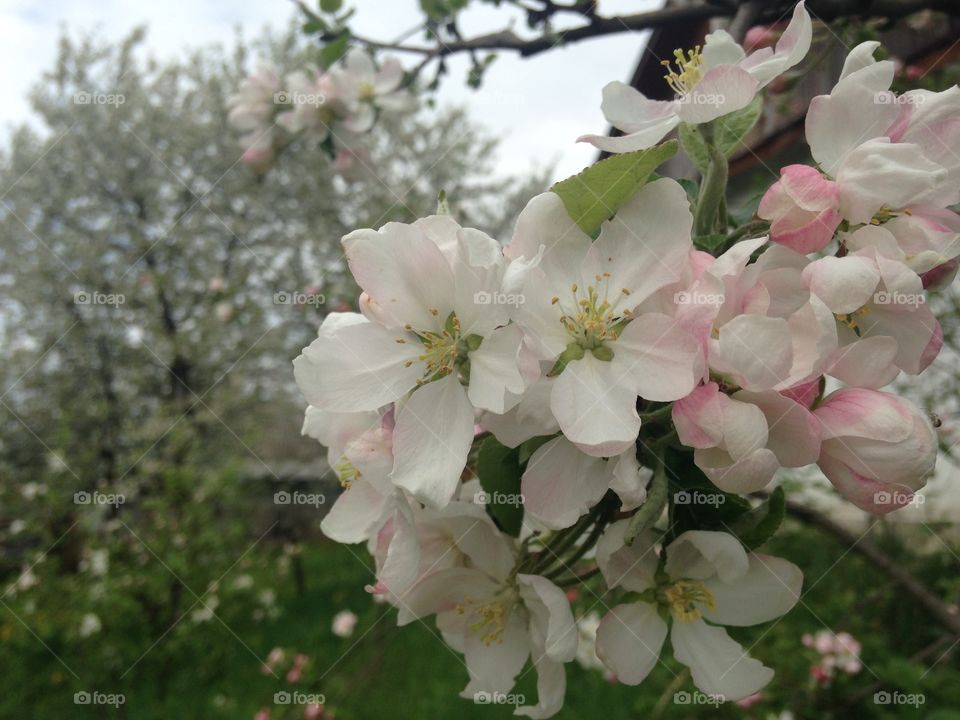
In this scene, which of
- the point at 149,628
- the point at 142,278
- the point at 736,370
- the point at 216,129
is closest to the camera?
the point at 736,370

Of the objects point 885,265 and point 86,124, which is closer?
point 885,265

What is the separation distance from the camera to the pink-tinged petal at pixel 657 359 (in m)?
0.47

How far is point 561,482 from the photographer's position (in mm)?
519

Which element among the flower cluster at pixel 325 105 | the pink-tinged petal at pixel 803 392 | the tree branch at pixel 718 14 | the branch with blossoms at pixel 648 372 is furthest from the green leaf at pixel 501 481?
the flower cluster at pixel 325 105

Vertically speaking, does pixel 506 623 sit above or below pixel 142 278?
above

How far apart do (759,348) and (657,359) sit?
0.07 m

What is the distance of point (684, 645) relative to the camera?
1.97ft

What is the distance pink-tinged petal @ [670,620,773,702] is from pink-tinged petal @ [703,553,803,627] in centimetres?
2

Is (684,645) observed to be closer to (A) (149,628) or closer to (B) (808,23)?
(B) (808,23)

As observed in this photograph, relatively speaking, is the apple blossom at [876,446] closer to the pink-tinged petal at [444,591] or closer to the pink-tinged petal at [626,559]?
the pink-tinged petal at [626,559]

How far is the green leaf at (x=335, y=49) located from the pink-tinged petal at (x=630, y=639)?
161 centimetres

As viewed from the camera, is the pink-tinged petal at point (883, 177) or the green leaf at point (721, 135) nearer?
the pink-tinged petal at point (883, 177)

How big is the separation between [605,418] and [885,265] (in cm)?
24

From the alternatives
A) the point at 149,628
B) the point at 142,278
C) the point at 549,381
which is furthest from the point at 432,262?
the point at 142,278
